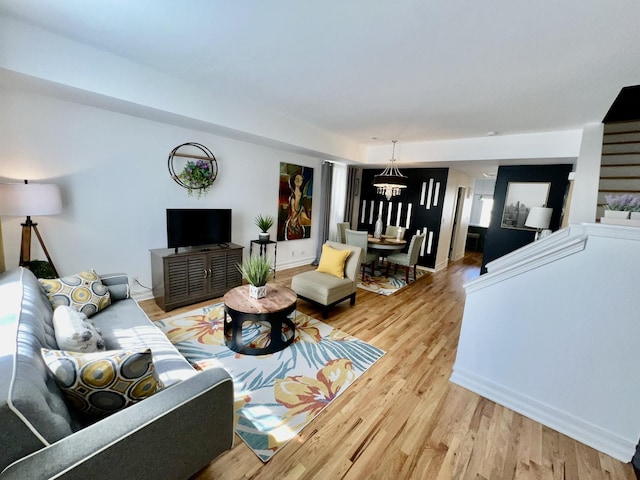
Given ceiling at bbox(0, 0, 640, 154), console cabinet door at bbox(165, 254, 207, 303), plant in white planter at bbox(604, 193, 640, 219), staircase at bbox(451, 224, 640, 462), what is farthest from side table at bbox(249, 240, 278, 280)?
plant in white planter at bbox(604, 193, 640, 219)

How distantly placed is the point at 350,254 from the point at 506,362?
81.1 inches

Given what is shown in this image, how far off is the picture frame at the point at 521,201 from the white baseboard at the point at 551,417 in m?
3.66

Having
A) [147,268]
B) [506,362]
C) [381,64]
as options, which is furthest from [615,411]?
[147,268]

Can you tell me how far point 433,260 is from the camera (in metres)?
6.00

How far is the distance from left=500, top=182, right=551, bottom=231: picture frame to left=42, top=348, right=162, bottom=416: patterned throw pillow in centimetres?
569

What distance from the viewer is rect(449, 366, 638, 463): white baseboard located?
1.77 meters

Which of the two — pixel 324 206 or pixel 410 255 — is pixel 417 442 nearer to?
pixel 410 255

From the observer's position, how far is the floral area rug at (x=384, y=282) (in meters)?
4.58

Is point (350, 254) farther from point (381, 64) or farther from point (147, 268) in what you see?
point (147, 268)

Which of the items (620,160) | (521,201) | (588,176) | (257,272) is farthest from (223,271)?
(620,160)

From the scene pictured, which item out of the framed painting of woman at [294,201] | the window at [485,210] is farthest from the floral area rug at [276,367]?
the window at [485,210]

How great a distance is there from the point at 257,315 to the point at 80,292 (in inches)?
58.5

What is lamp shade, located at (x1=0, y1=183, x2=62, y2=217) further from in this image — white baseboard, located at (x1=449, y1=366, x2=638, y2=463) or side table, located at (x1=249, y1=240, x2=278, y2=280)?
white baseboard, located at (x1=449, y1=366, x2=638, y2=463)

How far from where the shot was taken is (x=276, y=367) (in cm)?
239
